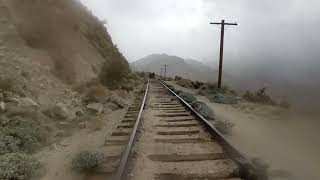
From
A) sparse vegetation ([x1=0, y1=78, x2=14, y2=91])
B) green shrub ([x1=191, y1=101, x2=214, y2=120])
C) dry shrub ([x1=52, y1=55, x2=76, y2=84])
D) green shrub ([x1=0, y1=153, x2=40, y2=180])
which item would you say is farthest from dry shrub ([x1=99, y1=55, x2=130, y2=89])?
green shrub ([x1=0, y1=153, x2=40, y2=180])

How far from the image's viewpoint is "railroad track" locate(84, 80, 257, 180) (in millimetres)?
6938

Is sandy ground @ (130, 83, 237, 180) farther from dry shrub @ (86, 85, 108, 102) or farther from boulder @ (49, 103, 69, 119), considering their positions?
dry shrub @ (86, 85, 108, 102)

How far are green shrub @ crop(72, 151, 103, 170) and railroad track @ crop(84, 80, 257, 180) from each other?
0.19m

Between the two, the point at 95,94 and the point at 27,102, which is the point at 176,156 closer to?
the point at 27,102

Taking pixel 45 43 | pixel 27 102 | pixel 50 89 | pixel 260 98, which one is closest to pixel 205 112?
pixel 27 102

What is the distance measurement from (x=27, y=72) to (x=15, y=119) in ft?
18.0

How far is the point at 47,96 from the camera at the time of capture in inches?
603

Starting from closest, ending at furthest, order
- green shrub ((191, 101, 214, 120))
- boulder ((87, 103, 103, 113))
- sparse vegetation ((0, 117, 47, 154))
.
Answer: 1. sparse vegetation ((0, 117, 47, 154))
2. green shrub ((191, 101, 214, 120))
3. boulder ((87, 103, 103, 113))

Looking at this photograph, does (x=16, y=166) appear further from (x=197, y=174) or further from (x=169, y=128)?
(x=169, y=128)

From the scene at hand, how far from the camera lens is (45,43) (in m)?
20.6

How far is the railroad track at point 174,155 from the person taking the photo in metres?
6.94

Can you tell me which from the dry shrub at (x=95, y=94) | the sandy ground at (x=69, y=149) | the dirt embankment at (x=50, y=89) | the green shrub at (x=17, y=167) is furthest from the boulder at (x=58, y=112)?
the green shrub at (x=17, y=167)

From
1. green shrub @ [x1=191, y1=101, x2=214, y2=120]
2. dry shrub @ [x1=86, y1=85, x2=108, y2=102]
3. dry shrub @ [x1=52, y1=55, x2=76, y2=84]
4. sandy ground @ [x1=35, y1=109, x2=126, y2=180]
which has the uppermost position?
dry shrub @ [x1=52, y1=55, x2=76, y2=84]

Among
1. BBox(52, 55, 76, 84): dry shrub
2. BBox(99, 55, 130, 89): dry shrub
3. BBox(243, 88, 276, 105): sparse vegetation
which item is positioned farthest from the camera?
BBox(243, 88, 276, 105): sparse vegetation
